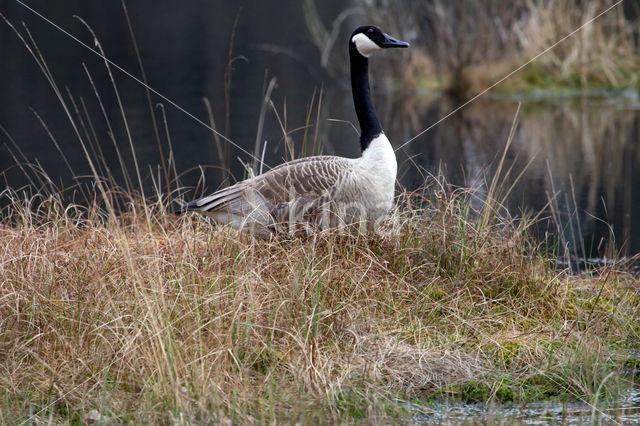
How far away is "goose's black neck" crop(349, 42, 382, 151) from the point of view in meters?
5.98

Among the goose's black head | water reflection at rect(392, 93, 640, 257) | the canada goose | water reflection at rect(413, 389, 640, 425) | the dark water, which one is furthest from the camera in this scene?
the dark water

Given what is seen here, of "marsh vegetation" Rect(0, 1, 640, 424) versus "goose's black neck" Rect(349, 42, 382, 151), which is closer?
"marsh vegetation" Rect(0, 1, 640, 424)

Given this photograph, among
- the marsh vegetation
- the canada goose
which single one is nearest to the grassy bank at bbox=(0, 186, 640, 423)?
the marsh vegetation

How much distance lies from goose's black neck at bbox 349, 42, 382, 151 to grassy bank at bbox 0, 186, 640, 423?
0.52m

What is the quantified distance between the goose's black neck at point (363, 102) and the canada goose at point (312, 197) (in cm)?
17

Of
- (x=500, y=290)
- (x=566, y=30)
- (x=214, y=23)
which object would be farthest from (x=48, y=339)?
(x=214, y=23)

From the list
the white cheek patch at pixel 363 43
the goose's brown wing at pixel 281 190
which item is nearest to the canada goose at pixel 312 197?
the goose's brown wing at pixel 281 190

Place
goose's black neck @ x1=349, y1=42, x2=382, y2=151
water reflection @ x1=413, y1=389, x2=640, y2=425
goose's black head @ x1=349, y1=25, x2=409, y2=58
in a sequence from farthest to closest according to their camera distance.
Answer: goose's black head @ x1=349, y1=25, x2=409, y2=58, goose's black neck @ x1=349, y1=42, x2=382, y2=151, water reflection @ x1=413, y1=389, x2=640, y2=425

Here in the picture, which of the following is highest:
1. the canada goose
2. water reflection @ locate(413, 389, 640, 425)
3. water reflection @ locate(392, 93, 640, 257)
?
the canada goose

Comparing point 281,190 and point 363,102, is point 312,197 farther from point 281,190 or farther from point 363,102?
point 363,102

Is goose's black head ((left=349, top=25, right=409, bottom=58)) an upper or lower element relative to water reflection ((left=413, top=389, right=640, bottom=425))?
A: upper

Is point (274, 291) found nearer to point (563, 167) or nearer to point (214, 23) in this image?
point (563, 167)

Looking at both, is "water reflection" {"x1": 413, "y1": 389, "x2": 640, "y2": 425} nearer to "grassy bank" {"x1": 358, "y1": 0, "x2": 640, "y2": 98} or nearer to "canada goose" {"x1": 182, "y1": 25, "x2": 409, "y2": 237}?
"canada goose" {"x1": 182, "y1": 25, "x2": 409, "y2": 237}

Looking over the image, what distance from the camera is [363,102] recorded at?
20.2 ft
